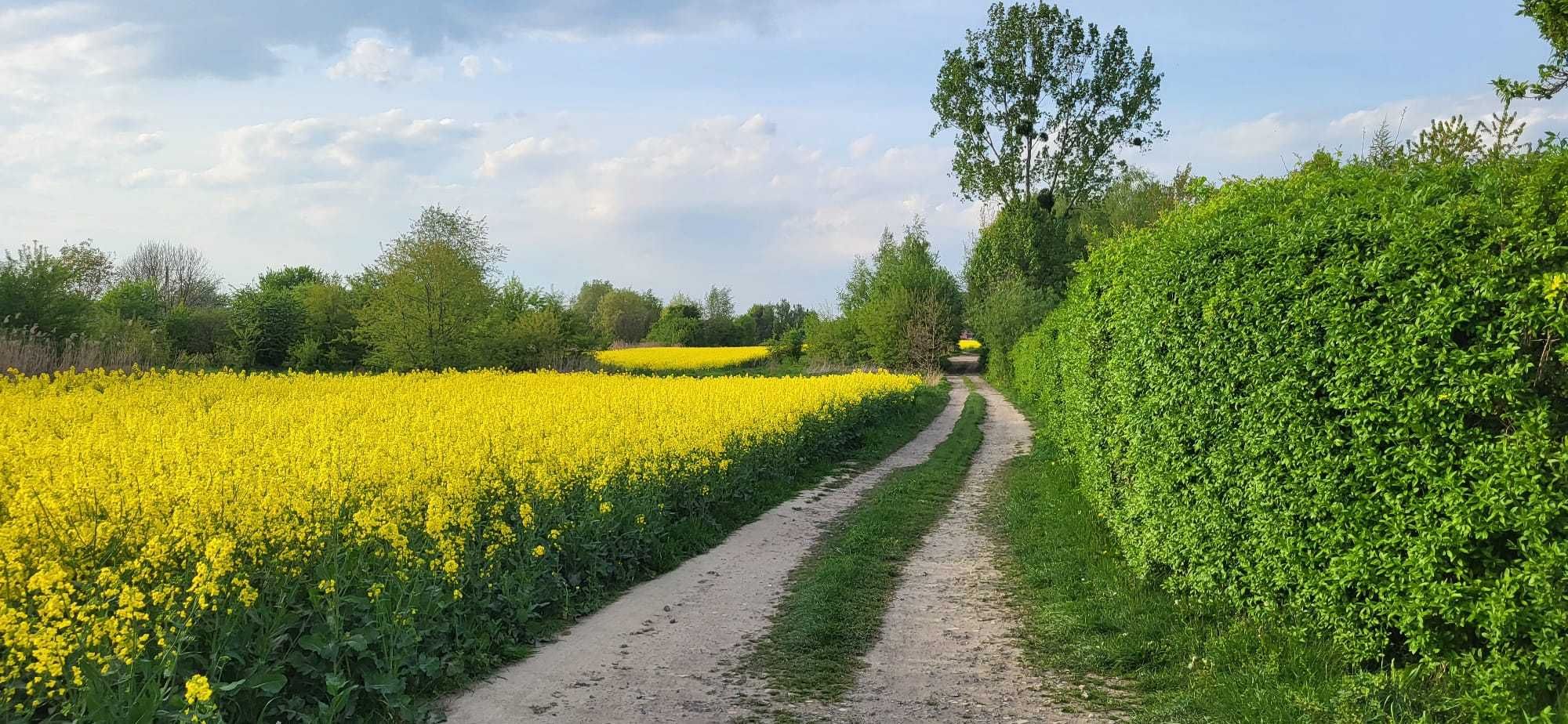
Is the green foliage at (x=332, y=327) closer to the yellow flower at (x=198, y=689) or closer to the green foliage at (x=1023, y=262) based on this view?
the green foliage at (x=1023, y=262)

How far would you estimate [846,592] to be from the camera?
789cm

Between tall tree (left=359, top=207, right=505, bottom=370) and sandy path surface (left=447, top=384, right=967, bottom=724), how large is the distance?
26.1m

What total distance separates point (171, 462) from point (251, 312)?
33573mm

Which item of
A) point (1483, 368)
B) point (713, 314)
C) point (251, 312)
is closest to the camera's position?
point (1483, 368)

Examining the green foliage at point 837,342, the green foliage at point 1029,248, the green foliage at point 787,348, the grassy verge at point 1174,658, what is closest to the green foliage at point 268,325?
the green foliage at point 837,342

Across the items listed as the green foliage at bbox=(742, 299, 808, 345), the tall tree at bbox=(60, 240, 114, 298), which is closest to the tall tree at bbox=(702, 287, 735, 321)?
the green foliage at bbox=(742, 299, 808, 345)

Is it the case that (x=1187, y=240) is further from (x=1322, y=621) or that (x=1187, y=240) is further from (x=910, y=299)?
(x=910, y=299)

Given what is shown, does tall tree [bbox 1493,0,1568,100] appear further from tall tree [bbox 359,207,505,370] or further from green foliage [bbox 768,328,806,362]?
green foliage [bbox 768,328,806,362]

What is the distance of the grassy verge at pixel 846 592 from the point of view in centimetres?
605

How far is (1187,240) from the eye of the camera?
23.2 feet

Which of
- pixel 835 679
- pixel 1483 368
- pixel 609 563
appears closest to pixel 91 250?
pixel 609 563

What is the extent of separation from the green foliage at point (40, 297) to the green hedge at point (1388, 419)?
1069 inches

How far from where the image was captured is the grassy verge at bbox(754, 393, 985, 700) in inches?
238

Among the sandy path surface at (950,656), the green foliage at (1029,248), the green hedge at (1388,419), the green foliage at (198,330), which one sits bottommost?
the sandy path surface at (950,656)
